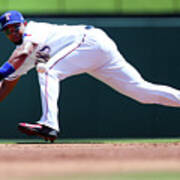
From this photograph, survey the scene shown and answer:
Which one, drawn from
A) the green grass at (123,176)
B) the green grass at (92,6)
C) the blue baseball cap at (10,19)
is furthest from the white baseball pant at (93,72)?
the green grass at (92,6)

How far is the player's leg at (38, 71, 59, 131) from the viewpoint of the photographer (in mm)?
8039

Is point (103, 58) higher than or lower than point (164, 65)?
higher

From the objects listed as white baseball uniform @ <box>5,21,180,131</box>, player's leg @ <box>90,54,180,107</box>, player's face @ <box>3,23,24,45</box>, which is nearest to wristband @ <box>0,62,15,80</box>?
white baseball uniform @ <box>5,21,180,131</box>

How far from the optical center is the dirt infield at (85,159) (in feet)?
19.4

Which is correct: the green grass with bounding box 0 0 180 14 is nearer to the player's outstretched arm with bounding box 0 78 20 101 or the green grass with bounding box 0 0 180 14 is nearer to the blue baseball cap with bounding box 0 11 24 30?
the player's outstretched arm with bounding box 0 78 20 101

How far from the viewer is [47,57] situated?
8383 mm

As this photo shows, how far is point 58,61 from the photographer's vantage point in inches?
326

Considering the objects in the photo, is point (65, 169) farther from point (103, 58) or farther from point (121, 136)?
point (121, 136)

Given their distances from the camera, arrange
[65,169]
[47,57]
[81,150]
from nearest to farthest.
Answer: [65,169]
[81,150]
[47,57]

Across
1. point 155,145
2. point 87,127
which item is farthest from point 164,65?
point 155,145

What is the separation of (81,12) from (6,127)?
216 centimetres

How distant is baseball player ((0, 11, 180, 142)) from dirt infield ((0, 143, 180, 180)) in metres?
0.44

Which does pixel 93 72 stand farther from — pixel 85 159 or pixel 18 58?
pixel 85 159

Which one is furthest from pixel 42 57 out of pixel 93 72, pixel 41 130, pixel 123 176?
pixel 123 176
